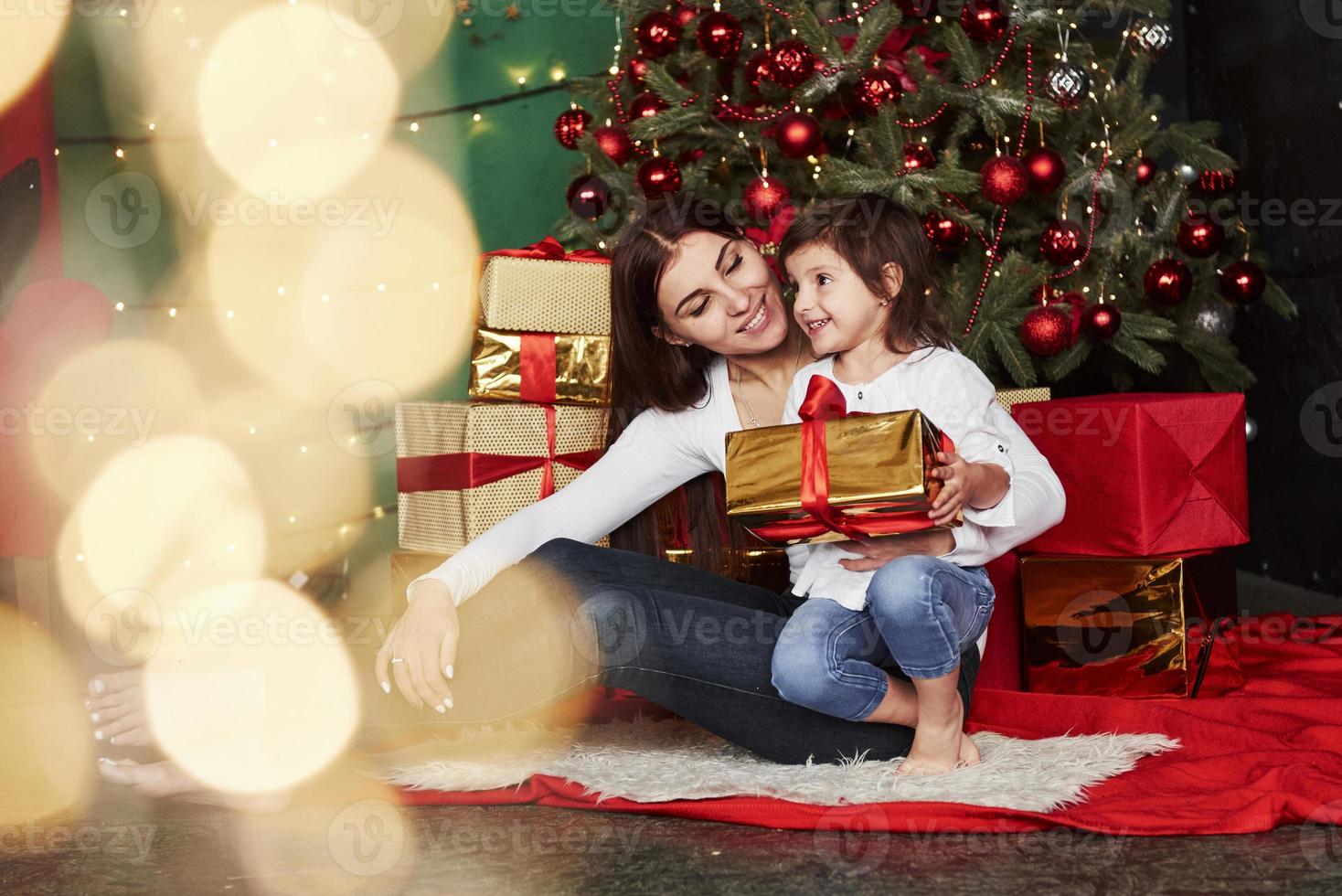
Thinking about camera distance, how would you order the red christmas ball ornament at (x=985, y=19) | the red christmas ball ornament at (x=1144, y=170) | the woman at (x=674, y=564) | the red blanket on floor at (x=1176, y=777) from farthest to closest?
the red christmas ball ornament at (x=1144, y=170) → the red christmas ball ornament at (x=985, y=19) → the woman at (x=674, y=564) → the red blanket on floor at (x=1176, y=777)

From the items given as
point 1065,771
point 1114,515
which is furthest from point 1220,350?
point 1065,771

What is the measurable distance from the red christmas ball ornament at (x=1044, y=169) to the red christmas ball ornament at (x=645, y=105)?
83 cm

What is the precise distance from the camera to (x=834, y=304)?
1.83 m

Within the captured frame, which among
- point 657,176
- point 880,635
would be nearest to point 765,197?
point 657,176

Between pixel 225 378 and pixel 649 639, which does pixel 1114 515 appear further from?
pixel 225 378

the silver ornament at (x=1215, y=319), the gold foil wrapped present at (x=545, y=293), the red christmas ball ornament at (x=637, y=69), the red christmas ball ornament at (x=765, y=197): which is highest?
the red christmas ball ornament at (x=637, y=69)

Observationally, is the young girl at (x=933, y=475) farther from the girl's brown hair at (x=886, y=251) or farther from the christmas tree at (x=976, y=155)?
the christmas tree at (x=976, y=155)

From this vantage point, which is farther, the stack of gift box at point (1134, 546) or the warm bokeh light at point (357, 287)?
the warm bokeh light at point (357, 287)

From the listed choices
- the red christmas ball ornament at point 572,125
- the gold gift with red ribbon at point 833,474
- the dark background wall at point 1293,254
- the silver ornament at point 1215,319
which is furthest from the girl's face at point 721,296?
the dark background wall at point 1293,254

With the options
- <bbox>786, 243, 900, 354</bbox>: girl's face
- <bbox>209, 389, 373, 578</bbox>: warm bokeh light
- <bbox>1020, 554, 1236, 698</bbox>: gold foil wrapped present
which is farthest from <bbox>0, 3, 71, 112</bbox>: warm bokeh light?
<bbox>1020, 554, 1236, 698</bbox>: gold foil wrapped present

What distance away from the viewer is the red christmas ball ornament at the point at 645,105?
2.84m

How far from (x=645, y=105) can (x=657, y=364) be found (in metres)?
1.00

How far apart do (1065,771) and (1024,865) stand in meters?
0.30

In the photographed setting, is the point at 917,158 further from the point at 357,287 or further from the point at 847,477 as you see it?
the point at 357,287
